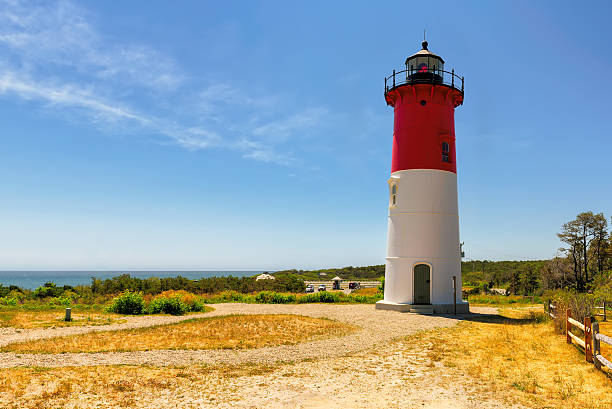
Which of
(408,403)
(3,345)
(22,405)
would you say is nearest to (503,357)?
(408,403)

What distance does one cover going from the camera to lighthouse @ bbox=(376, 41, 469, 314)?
20875 millimetres

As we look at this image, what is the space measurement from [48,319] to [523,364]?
17148 mm

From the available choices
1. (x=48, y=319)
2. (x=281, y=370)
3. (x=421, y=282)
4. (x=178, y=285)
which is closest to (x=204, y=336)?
(x=281, y=370)

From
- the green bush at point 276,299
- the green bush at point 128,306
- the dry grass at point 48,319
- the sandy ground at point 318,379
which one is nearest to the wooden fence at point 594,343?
the sandy ground at point 318,379

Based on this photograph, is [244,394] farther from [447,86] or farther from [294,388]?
[447,86]

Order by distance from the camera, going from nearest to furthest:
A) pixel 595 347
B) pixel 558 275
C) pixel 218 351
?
1. pixel 595 347
2. pixel 218 351
3. pixel 558 275

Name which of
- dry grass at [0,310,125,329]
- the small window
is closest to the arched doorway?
the small window

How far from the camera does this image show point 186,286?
35.0 metres

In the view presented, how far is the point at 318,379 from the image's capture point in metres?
8.26

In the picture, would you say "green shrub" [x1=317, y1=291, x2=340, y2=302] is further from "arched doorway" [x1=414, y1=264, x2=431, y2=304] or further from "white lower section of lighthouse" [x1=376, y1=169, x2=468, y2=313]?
"arched doorway" [x1=414, y1=264, x2=431, y2=304]

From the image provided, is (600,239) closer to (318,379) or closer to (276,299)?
(276,299)

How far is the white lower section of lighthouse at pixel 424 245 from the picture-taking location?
68.2ft

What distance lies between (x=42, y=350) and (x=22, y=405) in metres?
4.96

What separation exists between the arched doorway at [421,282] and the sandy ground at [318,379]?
27.6 feet
